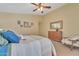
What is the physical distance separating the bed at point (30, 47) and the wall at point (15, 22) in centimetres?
9

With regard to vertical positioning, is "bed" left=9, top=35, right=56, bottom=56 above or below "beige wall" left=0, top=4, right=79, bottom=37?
below

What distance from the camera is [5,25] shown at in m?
1.77

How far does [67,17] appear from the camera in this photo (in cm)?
177

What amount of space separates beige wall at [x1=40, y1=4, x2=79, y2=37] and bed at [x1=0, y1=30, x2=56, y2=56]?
0.12 m

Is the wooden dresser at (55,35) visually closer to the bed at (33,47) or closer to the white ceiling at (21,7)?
the bed at (33,47)

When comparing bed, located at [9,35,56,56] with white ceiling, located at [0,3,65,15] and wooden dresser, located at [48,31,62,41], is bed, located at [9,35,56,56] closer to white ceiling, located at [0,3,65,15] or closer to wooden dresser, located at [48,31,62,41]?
wooden dresser, located at [48,31,62,41]

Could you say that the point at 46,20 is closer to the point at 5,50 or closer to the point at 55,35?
the point at 55,35

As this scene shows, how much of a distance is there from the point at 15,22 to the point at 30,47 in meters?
0.41

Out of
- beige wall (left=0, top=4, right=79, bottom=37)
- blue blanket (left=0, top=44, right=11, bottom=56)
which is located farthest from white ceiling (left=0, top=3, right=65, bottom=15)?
blue blanket (left=0, top=44, right=11, bottom=56)

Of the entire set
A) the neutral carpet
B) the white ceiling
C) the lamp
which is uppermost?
the white ceiling

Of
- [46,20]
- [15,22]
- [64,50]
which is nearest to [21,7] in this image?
[15,22]

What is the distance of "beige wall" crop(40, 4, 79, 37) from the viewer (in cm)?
175

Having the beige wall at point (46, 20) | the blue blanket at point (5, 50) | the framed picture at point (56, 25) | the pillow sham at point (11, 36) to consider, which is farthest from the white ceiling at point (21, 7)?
the blue blanket at point (5, 50)

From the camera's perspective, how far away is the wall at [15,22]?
1770 mm
